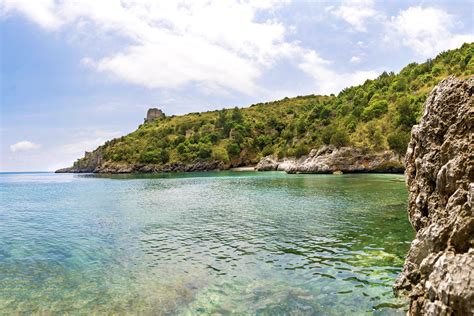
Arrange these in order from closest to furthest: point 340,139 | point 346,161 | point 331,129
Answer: point 346,161
point 340,139
point 331,129

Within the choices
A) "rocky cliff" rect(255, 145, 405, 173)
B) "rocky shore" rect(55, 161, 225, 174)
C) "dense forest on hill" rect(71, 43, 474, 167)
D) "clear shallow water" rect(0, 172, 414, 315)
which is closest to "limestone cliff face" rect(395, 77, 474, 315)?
"clear shallow water" rect(0, 172, 414, 315)

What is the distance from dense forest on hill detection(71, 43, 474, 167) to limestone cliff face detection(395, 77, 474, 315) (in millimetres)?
82813

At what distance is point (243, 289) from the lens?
1337cm

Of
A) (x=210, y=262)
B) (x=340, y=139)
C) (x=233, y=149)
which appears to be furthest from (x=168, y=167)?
(x=210, y=262)

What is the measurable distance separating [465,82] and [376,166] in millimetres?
92033

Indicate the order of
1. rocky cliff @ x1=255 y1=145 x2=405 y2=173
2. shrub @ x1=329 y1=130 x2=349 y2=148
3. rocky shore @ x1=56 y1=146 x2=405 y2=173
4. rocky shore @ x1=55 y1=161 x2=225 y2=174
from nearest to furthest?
rocky cliff @ x1=255 y1=145 x2=405 y2=173 → rocky shore @ x1=56 y1=146 x2=405 y2=173 → shrub @ x1=329 y1=130 x2=349 y2=148 → rocky shore @ x1=55 y1=161 x2=225 y2=174

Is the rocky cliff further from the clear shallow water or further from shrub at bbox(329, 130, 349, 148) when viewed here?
the clear shallow water

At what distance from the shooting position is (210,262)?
676 inches

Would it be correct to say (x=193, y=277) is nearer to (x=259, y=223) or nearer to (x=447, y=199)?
(x=447, y=199)

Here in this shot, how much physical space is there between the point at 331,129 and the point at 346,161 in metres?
18.0

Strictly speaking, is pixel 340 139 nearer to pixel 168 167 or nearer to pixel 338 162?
pixel 338 162

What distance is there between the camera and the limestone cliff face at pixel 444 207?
733 cm

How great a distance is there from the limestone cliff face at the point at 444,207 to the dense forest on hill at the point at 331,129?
82.8m

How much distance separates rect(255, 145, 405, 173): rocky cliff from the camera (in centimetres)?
9269
